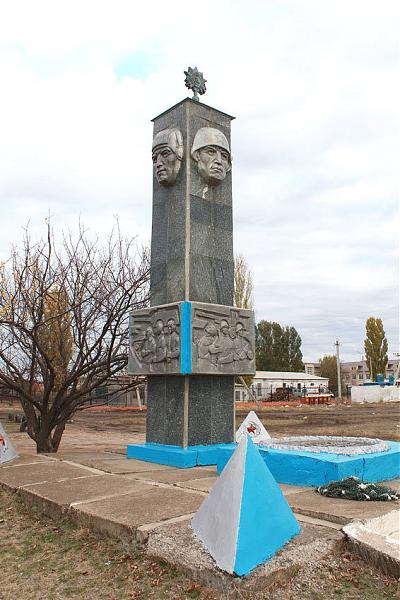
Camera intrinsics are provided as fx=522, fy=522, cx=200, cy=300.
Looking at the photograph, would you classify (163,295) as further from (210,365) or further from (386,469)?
(386,469)

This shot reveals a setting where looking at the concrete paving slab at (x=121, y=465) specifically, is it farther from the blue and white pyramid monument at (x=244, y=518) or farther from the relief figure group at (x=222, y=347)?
the blue and white pyramid monument at (x=244, y=518)

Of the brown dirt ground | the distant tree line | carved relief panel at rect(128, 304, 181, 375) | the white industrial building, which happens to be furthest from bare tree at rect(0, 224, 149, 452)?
the distant tree line

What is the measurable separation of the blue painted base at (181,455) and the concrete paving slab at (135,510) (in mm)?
1789

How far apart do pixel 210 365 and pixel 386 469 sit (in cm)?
253

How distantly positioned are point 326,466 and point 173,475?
72.1 inches

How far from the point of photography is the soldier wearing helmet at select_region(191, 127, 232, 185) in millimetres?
7461

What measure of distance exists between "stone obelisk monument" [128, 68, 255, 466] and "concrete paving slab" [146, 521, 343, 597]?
10.7ft

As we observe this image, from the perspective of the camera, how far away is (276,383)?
5288 cm

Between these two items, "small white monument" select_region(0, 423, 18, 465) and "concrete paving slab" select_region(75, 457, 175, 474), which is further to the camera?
"small white monument" select_region(0, 423, 18, 465)

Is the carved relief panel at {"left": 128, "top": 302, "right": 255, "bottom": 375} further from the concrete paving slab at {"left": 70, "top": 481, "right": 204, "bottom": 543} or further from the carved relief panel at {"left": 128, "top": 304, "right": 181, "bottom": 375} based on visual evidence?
the concrete paving slab at {"left": 70, "top": 481, "right": 204, "bottom": 543}

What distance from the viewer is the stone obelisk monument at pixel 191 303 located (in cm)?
687

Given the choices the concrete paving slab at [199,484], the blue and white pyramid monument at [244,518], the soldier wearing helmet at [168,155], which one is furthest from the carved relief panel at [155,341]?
the blue and white pyramid monument at [244,518]

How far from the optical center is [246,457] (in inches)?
124

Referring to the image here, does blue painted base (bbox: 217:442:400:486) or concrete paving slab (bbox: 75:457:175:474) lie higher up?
blue painted base (bbox: 217:442:400:486)
